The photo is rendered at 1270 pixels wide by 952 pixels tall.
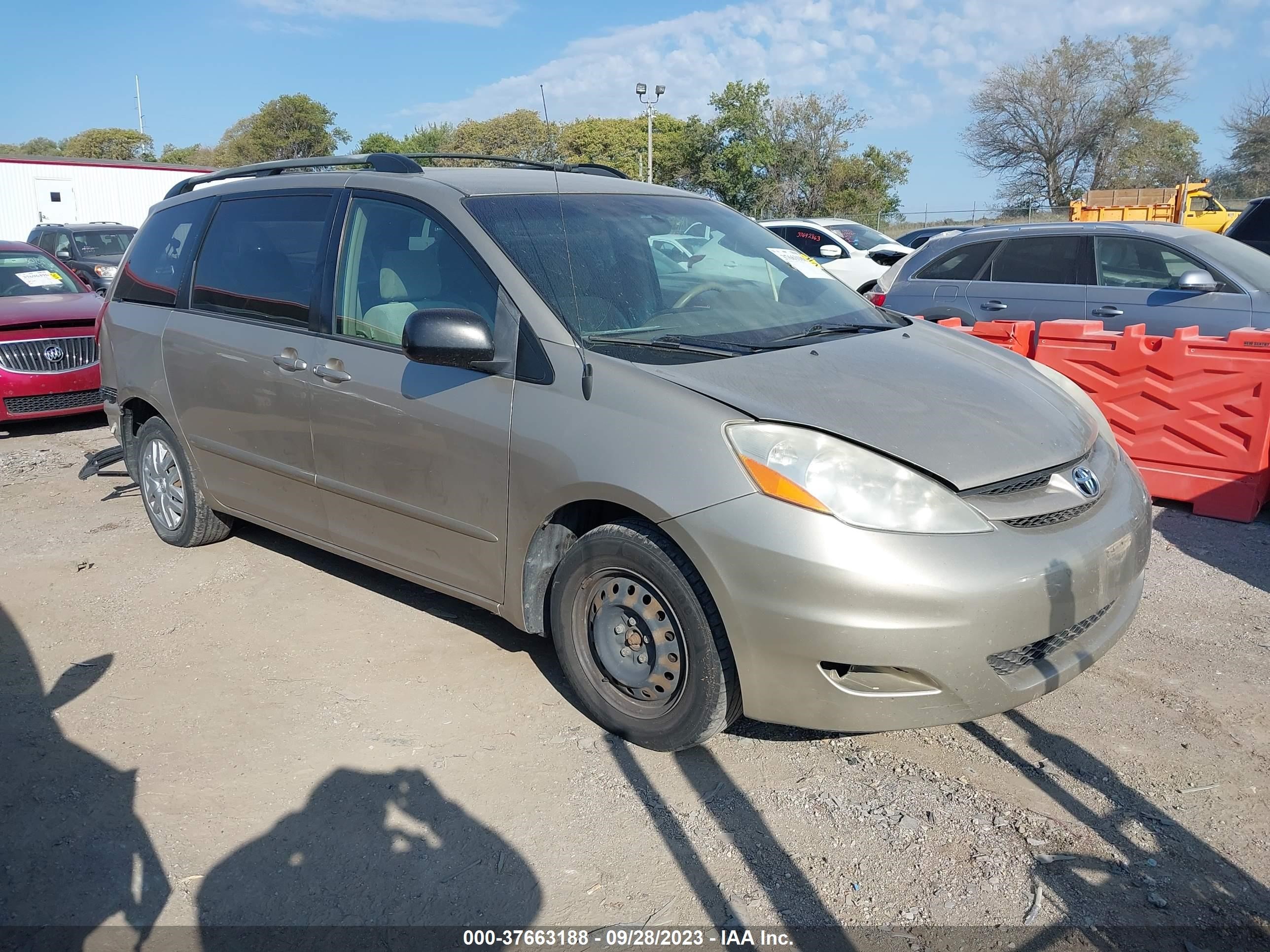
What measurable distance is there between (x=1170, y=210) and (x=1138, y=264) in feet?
56.5

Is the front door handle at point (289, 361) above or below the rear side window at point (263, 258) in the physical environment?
below

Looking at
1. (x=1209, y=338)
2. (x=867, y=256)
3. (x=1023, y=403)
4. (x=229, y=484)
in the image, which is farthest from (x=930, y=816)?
(x=867, y=256)

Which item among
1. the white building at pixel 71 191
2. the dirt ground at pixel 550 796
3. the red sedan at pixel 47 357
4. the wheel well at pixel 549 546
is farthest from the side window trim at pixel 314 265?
the white building at pixel 71 191

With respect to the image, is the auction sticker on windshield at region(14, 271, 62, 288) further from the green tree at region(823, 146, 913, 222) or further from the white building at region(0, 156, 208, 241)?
the green tree at region(823, 146, 913, 222)

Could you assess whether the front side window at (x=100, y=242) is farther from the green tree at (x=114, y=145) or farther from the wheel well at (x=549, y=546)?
the green tree at (x=114, y=145)

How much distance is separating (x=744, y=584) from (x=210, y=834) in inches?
69.3

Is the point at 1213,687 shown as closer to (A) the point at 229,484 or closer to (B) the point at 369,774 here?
(B) the point at 369,774

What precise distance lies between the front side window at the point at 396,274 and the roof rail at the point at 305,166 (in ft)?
0.72

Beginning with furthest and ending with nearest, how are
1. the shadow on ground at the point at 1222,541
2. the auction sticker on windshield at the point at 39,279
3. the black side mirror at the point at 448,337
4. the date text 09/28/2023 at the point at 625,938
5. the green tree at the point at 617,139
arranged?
1. the green tree at the point at 617,139
2. the auction sticker on windshield at the point at 39,279
3. the shadow on ground at the point at 1222,541
4. the black side mirror at the point at 448,337
5. the date text 09/28/2023 at the point at 625,938

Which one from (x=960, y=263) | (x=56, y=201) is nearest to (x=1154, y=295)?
(x=960, y=263)

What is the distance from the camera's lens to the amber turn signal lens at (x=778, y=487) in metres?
2.88

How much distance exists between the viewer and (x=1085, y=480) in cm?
327

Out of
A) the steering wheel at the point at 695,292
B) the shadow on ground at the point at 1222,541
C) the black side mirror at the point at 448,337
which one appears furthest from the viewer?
the shadow on ground at the point at 1222,541

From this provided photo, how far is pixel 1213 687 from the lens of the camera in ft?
12.3
